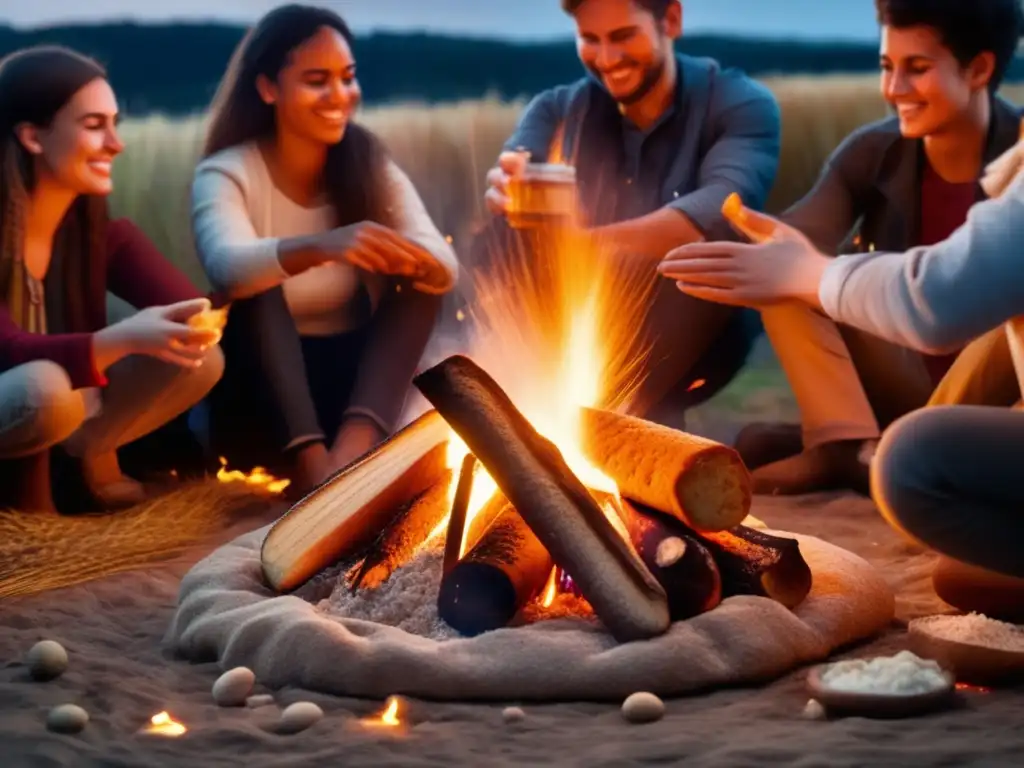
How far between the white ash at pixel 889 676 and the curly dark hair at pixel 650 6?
273cm

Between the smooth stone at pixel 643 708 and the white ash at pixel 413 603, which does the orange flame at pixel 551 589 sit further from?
the smooth stone at pixel 643 708

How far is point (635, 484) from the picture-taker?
2.83 m

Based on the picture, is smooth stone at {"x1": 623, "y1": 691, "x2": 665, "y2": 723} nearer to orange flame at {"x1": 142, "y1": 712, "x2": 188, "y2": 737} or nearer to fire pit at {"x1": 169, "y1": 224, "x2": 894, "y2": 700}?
fire pit at {"x1": 169, "y1": 224, "x2": 894, "y2": 700}

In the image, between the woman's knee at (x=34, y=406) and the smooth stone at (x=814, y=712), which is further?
the woman's knee at (x=34, y=406)

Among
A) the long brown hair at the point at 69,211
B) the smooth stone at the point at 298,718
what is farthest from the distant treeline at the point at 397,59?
the smooth stone at the point at 298,718

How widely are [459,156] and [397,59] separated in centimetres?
42

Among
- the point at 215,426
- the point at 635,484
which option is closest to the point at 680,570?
the point at 635,484

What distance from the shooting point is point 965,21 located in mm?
3672

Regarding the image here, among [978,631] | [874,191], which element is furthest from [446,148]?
[978,631]

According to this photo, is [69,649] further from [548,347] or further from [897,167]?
[897,167]

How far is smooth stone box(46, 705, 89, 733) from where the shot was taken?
2.32 meters

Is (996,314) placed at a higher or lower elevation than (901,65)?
lower

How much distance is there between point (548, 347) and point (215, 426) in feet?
4.10

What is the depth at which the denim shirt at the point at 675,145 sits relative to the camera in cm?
461
